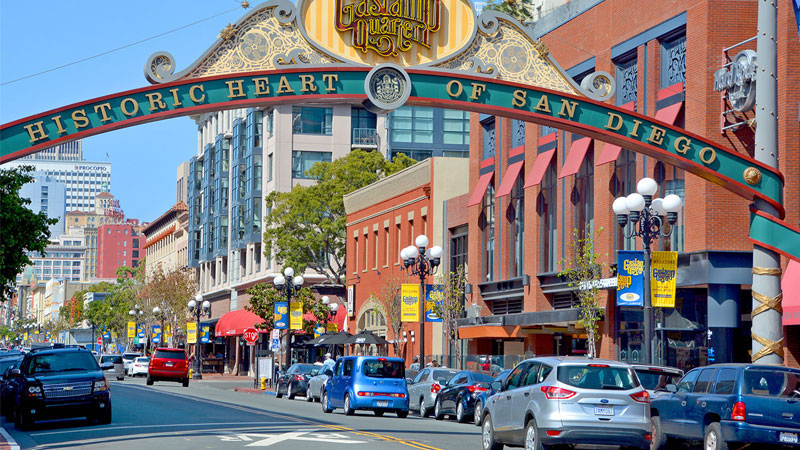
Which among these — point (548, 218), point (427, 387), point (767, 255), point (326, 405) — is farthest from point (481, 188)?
point (767, 255)

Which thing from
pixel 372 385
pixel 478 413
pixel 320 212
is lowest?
pixel 478 413

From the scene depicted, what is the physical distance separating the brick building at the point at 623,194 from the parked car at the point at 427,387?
6484 mm

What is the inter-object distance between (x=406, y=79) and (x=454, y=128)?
61342mm

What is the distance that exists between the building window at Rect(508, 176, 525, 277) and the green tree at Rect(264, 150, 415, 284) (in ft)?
83.6

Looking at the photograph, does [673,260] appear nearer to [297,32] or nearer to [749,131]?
[749,131]

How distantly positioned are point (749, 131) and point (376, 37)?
15.0 meters

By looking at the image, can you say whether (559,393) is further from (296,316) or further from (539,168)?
(296,316)

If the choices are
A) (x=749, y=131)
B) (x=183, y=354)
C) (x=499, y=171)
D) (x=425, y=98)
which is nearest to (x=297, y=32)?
(x=425, y=98)

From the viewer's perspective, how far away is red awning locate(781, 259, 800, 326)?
29.4m

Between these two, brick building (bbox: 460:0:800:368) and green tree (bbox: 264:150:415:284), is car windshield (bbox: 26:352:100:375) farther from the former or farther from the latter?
green tree (bbox: 264:150:415:284)

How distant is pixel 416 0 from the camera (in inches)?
914

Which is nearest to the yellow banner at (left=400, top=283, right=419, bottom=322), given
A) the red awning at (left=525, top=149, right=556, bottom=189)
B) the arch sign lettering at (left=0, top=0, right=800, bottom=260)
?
the red awning at (left=525, top=149, right=556, bottom=189)

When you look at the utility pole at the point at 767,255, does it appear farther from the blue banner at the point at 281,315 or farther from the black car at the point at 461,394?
the blue banner at the point at 281,315

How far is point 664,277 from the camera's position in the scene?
26.6m
